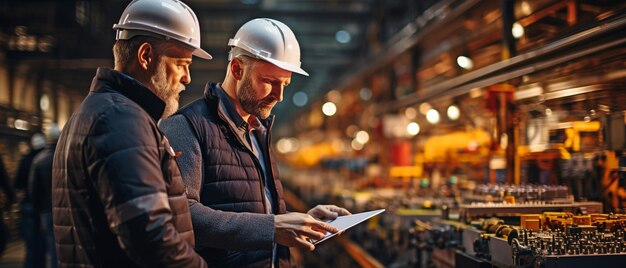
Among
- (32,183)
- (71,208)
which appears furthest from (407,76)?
(71,208)

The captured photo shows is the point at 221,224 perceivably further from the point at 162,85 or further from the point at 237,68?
the point at 237,68

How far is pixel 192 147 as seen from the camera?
2.63 meters

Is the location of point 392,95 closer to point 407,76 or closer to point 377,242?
point 407,76

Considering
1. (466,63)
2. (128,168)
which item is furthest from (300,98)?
(128,168)

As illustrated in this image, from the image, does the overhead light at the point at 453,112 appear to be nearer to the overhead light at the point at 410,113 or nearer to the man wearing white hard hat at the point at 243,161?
the overhead light at the point at 410,113

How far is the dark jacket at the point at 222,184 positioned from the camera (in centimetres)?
251

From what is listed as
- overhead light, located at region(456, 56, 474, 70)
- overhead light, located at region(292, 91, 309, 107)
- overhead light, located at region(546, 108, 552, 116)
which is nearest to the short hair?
overhead light, located at region(546, 108, 552, 116)

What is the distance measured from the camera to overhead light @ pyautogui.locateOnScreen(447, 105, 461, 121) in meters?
6.92

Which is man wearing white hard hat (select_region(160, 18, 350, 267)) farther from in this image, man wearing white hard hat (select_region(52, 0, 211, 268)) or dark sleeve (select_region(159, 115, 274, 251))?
man wearing white hard hat (select_region(52, 0, 211, 268))

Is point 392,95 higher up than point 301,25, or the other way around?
point 301,25

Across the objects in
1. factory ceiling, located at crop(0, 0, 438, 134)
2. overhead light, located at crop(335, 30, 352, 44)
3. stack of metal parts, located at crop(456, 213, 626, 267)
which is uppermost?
overhead light, located at crop(335, 30, 352, 44)

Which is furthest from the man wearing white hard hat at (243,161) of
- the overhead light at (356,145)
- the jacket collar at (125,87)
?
the overhead light at (356,145)

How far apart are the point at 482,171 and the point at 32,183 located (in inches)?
179

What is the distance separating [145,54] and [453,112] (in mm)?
5331
